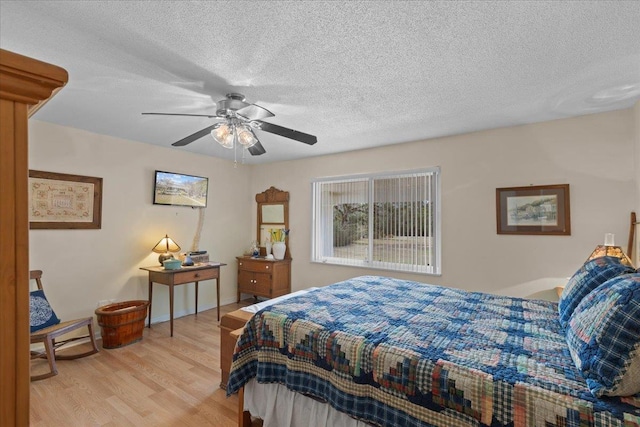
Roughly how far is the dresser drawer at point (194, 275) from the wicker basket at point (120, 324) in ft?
1.45

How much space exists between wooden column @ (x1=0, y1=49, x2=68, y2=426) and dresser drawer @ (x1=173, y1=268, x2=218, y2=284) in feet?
12.1

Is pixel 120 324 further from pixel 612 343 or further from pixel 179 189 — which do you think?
pixel 612 343

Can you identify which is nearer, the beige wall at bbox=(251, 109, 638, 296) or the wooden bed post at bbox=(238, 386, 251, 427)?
the wooden bed post at bbox=(238, 386, 251, 427)

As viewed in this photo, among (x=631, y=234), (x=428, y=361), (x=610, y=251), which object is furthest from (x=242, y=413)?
(x=631, y=234)

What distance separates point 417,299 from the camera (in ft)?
8.07

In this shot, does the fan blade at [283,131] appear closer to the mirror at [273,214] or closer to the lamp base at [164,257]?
the lamp base at [164,257]

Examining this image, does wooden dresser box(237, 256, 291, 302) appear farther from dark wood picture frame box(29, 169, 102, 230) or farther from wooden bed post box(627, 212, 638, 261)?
wooden bed post box(627, 212, 638, 261)

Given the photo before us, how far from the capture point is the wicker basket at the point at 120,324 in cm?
336

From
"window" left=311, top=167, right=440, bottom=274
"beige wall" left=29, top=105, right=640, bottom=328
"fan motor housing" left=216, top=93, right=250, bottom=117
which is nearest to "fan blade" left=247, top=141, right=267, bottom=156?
"fan motor housing" left=216, top=93, right=250, bottom=117

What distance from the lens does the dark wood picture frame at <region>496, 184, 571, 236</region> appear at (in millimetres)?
3104

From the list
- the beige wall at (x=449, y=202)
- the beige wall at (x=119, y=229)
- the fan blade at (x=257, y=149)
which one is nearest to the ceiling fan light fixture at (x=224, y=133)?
the fan blade at (x=257, y=149)

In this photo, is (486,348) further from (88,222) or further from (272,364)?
(88,222)

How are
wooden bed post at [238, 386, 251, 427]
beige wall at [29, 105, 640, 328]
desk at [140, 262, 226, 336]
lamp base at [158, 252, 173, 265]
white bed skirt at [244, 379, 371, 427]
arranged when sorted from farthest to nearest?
lamp base at [158, 252, 173, 265], desk at [140, 262, 226, 336], beige wall at [29, 105, 640, 328], wooden bed post at [238, 386, 251, 427], white bed skirt at [244, 379, 371, 427]

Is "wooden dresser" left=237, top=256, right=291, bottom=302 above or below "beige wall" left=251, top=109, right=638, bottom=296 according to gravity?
below
